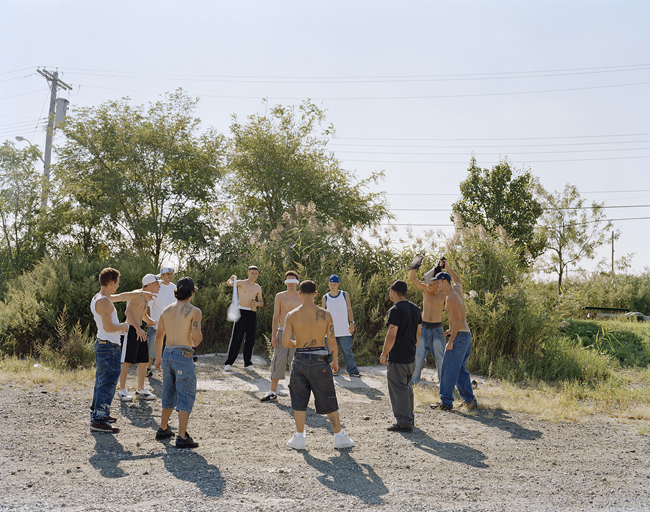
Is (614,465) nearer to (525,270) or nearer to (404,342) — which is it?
(404,342)

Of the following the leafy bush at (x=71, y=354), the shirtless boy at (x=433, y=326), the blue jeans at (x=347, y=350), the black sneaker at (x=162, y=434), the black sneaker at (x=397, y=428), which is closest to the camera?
the black sneaker at (x=162, y=434)

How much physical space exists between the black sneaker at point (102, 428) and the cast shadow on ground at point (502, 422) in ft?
14.4

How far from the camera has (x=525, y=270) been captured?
11.9 metres

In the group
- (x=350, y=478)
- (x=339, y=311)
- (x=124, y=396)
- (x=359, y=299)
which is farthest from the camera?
(x=359, y=299)

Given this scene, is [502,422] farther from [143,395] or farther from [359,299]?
[359,299]

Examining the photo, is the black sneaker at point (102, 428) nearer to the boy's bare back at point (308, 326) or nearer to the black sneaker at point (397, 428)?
the boy's bare back at point (308, 326)

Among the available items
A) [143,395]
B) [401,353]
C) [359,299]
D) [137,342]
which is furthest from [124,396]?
[359,299]

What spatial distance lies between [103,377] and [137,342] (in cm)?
150

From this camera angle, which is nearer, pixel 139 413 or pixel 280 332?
pixel 139 413

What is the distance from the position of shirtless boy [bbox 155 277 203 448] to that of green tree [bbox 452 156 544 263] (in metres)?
21.0

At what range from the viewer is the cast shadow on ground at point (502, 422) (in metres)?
6.09

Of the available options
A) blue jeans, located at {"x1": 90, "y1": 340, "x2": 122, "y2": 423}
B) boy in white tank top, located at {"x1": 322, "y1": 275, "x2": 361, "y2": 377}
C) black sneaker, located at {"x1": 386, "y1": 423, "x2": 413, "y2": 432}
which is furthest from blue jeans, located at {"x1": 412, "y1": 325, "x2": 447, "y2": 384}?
blue jeans, located at {"x1": 90, "y1": 340, "x2": 122, "y2": 423}

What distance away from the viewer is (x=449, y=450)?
5.36m

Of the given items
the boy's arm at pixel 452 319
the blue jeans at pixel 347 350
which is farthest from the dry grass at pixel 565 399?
the blue jeans at pixel 347 350
